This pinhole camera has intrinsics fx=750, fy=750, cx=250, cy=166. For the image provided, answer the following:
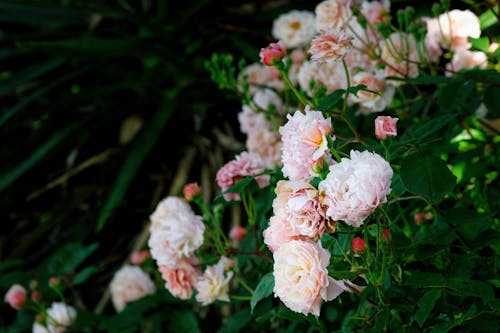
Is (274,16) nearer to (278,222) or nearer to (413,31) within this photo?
(413,31)

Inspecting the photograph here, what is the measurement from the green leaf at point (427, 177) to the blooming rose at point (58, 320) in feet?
3.02

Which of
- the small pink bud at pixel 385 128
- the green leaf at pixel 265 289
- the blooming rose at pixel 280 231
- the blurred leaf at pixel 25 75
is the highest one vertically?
the small pink bud at pixel 385 128

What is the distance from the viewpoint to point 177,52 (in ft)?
6.98

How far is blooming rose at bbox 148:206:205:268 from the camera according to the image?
996mm

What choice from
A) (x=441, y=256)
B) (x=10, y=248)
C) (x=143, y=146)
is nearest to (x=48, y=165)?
(x=10, y=248)

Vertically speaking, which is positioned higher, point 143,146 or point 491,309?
point 491,309

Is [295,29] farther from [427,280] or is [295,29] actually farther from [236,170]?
[427,280]

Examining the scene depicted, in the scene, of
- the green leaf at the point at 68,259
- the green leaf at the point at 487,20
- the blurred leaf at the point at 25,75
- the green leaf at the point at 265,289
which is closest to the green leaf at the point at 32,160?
the blurred leaf at the point at 25,75

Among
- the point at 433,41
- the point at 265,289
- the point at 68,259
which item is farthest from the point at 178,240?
the point at 68,259

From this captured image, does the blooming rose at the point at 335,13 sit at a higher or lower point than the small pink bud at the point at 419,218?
higher

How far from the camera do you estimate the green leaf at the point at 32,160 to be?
83.4 inches

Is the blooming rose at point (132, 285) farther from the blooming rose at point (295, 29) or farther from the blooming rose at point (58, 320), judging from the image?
the blooming rose at point (295, 29)

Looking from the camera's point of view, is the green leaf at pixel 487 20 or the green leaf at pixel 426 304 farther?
the green leaf at pixel 487 20

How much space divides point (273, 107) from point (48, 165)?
4.26 ft
